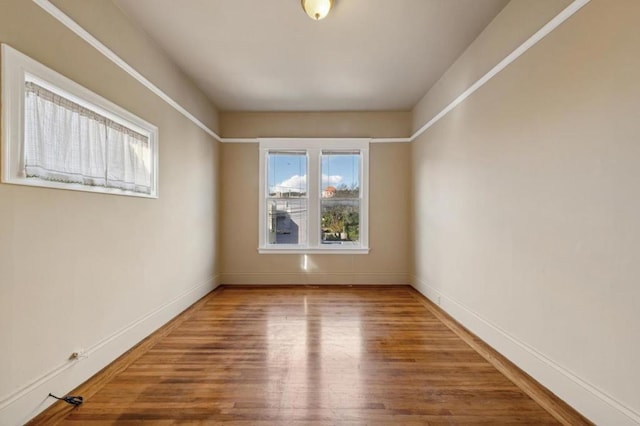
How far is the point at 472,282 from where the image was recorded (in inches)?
127

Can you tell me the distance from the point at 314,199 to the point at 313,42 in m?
2.69

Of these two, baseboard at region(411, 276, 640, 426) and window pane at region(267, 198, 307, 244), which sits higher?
window pane at region(267, 198, 307, 244)

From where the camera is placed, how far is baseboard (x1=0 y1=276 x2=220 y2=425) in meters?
1.77

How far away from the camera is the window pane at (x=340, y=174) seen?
5.46 metres

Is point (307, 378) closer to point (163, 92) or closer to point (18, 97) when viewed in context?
point (18, 97)

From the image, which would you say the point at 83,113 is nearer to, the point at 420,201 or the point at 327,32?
the point at 327,32

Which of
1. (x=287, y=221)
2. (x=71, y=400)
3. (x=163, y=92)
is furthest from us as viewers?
(x=287, y=221)

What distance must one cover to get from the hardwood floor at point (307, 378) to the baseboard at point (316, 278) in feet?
5.20

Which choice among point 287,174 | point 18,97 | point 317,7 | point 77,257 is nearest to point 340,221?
point 287,174

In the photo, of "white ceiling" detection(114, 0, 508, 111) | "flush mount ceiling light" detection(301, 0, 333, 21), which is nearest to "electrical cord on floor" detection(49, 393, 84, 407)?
"white ceiling" detection(114, 0, 508, 111)

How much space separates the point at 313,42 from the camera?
319 cm

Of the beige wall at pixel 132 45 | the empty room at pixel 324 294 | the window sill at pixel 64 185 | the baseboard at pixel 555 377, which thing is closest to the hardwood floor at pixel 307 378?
the empty room at pixel 324 294

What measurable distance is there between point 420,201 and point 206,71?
137 inches

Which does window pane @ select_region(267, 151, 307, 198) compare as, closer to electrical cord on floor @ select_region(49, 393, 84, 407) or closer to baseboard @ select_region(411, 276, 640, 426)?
baseboard @ select_region(411, 276, 640, 426)
